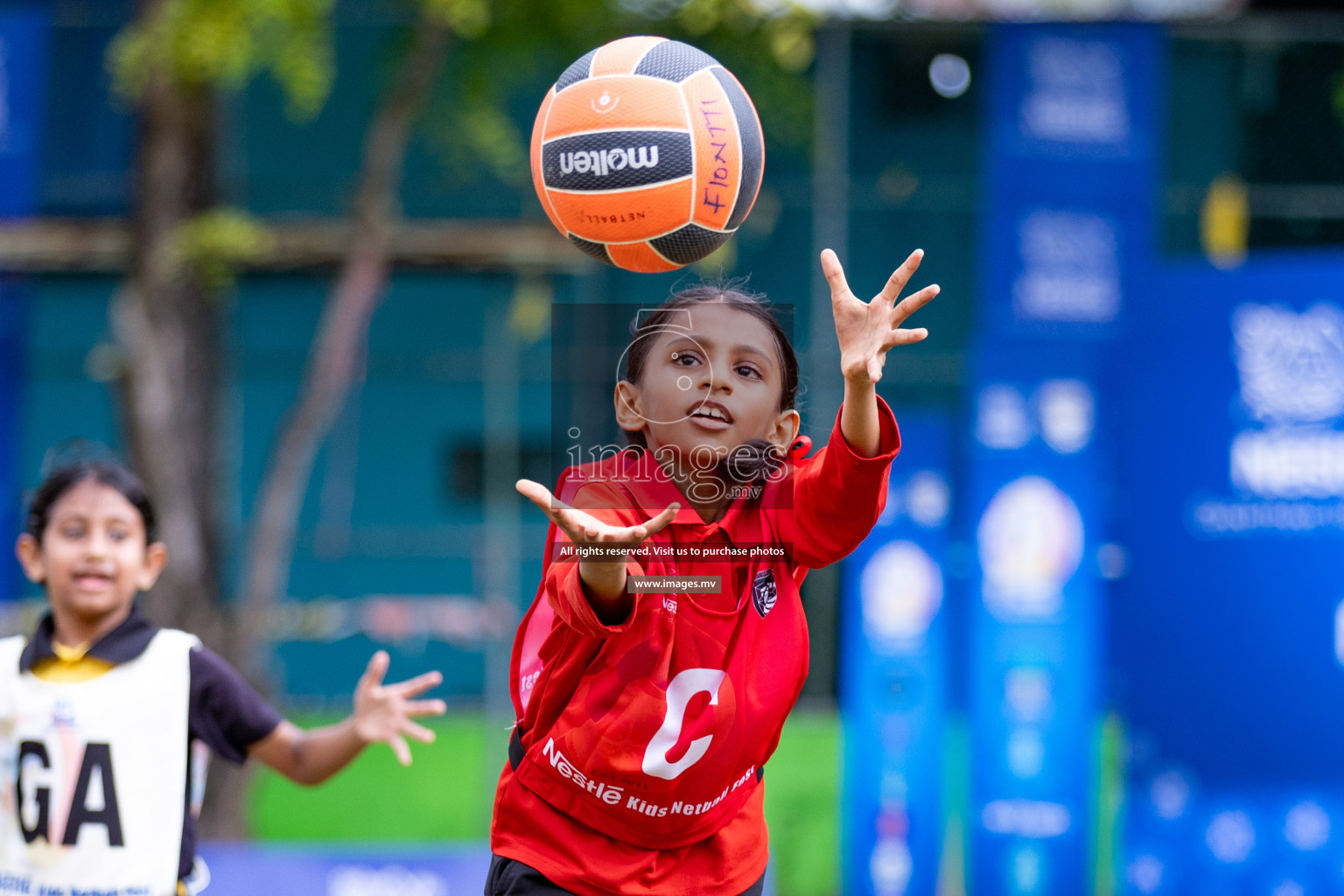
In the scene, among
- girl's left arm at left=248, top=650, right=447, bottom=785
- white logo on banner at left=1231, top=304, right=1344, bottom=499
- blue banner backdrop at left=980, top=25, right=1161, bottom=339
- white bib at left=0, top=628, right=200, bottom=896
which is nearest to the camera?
white bib at left=0, top=628, right=200, bottom=896

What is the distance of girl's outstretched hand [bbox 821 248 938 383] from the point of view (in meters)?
2.11

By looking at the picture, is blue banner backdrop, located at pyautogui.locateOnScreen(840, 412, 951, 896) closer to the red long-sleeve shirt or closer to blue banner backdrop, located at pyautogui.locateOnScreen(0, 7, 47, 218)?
the red long-sleeve shirt

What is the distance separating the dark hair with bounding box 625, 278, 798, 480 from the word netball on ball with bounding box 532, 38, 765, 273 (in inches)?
8.9

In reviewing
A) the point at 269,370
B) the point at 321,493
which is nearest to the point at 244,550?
the point at 321,493

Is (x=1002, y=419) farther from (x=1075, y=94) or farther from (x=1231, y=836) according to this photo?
(x=1231, y=836)

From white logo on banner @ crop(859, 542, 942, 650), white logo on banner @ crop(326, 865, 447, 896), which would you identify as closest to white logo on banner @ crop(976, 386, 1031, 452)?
white logo on banner @ crop(859, 542, 942, 650)

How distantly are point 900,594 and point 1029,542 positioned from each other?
0.70 metres

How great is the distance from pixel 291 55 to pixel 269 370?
219 inches

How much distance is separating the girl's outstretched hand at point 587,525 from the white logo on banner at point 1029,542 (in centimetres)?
462

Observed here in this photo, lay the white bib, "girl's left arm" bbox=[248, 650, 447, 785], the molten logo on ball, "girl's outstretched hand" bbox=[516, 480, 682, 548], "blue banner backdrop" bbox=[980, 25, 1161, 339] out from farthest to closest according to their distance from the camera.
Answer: "blue banner backdrop" bbox=[980, 25, 1161, 339]
"girl's left arm" bbox=[248, 650, 447, 785]
the white bib
the molten logo on ball
"girl's outstretched hand" bbox=[516, 480, 682, 548]

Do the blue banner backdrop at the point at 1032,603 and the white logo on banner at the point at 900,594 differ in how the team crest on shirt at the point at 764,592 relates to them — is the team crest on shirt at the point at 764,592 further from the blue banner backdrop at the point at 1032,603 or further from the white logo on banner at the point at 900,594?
the white logo on banner at the point at 900,594

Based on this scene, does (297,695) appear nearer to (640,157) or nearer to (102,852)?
(102,852)

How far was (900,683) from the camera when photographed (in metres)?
6.68

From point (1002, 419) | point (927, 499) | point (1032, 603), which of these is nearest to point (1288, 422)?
point (1002, 419)
